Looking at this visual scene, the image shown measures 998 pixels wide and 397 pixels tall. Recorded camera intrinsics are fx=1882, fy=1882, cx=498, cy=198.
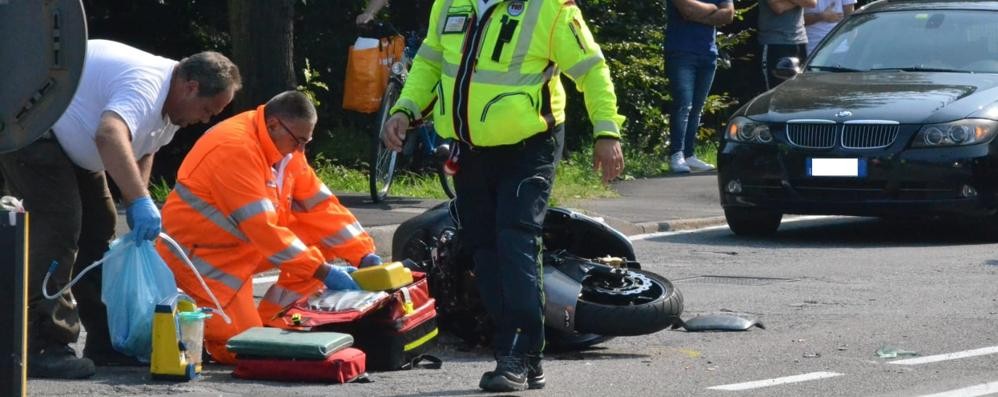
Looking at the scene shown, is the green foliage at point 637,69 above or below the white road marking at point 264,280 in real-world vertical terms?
above

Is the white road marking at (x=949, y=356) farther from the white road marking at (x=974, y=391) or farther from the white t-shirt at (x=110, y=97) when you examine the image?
the white t-shirt at (x=110, y=97)

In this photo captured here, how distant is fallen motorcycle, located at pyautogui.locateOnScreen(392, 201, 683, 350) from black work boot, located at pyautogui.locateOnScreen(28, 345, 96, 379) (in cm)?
153

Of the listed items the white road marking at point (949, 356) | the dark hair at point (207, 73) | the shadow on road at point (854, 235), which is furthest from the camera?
the shadow on road at point (854, 235)

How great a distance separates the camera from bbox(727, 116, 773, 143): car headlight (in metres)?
Result: 12.1

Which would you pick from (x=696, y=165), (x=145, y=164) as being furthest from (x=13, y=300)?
(x=696, y=165)

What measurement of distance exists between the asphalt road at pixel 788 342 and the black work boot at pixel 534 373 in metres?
0.06

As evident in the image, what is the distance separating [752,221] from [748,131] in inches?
24.3

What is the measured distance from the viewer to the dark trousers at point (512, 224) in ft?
22.4

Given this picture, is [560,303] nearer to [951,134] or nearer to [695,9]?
[951,134]

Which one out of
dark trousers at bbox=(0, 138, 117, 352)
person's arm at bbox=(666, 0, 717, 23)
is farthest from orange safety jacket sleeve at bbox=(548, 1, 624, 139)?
person's arm at bbox=(666, 0, 717, 23)

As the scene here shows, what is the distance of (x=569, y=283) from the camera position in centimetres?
766

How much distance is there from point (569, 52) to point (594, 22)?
10.5m

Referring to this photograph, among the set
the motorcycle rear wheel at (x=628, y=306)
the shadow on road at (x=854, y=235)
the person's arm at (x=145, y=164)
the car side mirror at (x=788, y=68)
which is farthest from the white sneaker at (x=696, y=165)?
the person's arm at (x=145, y=164)

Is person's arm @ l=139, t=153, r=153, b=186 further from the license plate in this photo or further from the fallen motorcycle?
the license plate
